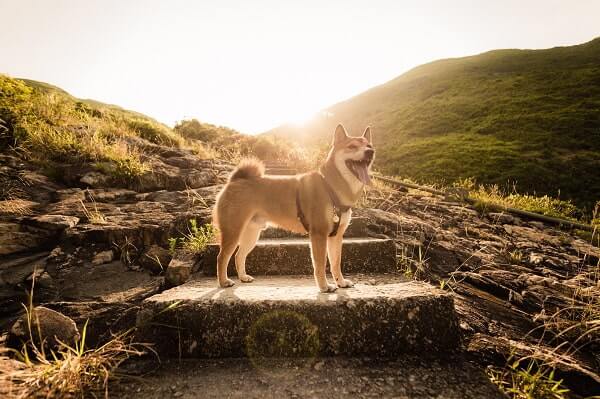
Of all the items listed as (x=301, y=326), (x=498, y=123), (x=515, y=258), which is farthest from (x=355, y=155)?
(x=498, y=123)

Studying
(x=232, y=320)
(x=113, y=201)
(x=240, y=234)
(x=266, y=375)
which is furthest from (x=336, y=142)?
(x=113, y=201)

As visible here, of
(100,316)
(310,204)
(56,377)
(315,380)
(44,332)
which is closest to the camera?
(56,377)

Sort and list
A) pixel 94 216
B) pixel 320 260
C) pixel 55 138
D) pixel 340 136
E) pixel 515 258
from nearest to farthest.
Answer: pixel 320 260
pixel 340 136
pixel 94 216
pixel 515 258
pixel 55 138

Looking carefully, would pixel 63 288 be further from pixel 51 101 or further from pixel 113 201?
pixel 51 101

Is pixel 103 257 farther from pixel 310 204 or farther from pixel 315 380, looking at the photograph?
pixel 315 380

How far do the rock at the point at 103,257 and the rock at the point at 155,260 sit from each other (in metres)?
0.34

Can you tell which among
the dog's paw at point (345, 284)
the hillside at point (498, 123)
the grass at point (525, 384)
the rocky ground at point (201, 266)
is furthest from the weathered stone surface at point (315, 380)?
the hillside at point (498, 123)

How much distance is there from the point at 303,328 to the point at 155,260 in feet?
7.17

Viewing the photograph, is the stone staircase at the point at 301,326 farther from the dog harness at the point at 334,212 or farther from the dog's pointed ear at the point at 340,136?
the dog's pointed ear at the point at 340,136

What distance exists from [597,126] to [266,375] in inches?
1705

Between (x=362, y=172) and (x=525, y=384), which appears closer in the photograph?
(x=525, y=384)

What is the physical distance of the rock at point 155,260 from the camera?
3.47m

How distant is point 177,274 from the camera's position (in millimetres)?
3240

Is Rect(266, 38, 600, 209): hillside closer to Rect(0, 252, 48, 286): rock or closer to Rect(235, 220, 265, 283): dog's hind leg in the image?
Rect(235, 220, 265, 283): dog's hind leg
